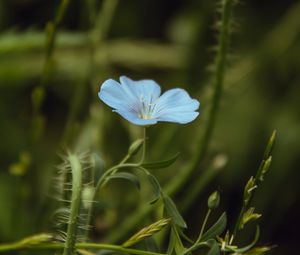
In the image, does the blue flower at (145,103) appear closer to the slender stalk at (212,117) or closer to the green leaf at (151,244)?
the green leaf at (151,244)

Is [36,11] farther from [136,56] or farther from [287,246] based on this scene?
[287,246]

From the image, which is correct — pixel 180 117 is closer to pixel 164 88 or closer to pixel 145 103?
pixel 145 103

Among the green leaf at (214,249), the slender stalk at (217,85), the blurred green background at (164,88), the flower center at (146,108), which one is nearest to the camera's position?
the green leaf at (214,249)

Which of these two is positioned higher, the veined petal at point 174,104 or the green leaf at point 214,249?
the veined petal at point 174,104

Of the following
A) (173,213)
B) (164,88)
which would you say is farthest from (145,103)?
(164,88)

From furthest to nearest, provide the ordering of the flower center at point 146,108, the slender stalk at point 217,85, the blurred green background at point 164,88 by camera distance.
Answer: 1. the blurred green background at point 164,88
2. the slender stalk at point 217,85
3. the flower center at point 146,108

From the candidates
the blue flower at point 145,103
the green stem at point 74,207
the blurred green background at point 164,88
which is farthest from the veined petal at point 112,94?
the blurred green background at point 164,88

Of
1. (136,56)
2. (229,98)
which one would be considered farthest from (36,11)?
(229,98)

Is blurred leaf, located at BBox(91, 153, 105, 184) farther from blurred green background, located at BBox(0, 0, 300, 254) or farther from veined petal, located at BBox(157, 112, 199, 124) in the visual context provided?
blurred green background, located at BBox(0, 0, 300, 254)
